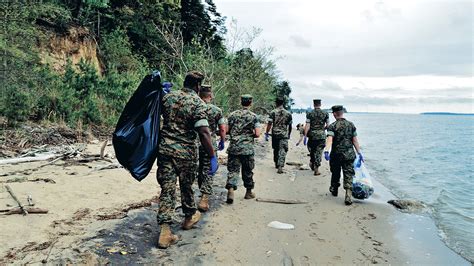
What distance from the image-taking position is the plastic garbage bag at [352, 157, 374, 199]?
6871 mm

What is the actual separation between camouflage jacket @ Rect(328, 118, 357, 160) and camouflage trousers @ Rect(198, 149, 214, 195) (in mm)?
2462

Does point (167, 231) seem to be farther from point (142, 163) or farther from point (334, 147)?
point (334, 147)

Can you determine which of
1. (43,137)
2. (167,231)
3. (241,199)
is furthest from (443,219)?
(43,137)

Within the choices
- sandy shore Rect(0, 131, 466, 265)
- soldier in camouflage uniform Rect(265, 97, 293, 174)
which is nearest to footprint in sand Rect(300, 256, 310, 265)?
sandy shore Rect(0, 131, 466, 265)

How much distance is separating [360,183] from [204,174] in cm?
315

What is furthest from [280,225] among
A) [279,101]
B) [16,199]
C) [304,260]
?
[279,101]

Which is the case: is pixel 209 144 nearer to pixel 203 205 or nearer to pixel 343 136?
pixel 203 205

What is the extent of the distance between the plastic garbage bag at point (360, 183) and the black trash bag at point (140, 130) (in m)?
4.19

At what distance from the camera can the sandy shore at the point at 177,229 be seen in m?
3.92

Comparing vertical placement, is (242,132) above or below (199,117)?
below

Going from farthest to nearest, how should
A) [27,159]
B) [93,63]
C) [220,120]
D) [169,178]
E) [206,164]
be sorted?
[93,63]
[27,159]
[206,164]
[220,120]
[169,178]

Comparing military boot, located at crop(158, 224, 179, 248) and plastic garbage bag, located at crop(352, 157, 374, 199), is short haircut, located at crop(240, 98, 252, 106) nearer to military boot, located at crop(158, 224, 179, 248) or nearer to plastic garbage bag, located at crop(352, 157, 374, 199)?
plastic garbage bag, located at crop(352, 157, 374, 199)

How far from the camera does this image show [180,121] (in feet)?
14.2

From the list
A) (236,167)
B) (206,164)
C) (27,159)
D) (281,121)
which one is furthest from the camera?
(281,121)
